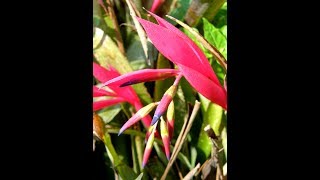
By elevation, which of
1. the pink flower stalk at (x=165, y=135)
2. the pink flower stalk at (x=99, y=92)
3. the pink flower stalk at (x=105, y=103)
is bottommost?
the pink flower stalk at (x=165, y=135)

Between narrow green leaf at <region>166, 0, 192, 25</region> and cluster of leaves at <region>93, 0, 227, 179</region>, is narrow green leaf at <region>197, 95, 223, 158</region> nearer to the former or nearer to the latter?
cluster of leaves at <region>93, 0, 227, 179</region>

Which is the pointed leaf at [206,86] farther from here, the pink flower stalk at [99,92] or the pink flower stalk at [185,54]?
the pink flower stalk at [99,92]

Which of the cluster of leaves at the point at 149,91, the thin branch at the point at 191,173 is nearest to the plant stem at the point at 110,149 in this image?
the cluster of leaves at the point at 149,91

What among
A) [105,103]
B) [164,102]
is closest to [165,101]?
[164,102]

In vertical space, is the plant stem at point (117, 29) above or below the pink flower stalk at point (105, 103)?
above

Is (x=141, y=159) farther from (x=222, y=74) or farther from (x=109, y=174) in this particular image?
(x=222, y=74)

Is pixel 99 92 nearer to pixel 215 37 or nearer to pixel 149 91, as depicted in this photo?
pixel 149 91
